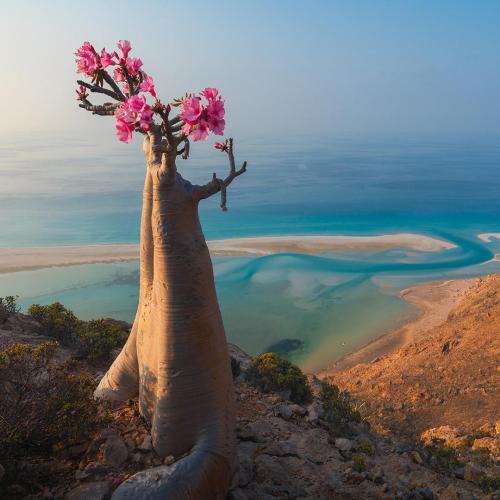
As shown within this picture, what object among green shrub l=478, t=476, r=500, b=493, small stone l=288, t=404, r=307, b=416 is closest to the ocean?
small stone l=288, t=404, r=307, b=416

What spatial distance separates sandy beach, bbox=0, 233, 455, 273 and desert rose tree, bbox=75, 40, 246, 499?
3018cm

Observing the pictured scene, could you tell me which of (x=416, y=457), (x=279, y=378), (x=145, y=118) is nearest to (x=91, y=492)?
(x=145, y=118)

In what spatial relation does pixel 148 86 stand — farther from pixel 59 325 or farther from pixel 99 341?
pixel 59 325

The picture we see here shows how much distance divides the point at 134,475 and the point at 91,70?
498 centimetres

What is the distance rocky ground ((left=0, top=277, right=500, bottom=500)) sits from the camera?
6578 mm

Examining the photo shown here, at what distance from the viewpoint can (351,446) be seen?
31.1 ft

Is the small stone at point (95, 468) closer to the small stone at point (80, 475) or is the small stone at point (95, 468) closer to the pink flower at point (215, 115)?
the small stone at point (80, 475)

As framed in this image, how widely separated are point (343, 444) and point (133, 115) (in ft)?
24.5

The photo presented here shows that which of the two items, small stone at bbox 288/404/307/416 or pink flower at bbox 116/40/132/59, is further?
small stone at bbox 288/404/307/416

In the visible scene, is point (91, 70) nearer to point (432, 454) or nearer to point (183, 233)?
point (183, 233)

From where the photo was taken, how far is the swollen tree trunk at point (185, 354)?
6328mm

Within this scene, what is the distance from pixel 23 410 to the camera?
257 inches

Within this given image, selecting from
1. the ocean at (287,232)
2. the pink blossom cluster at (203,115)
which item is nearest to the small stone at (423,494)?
the pink blossom cluster at (203,115)

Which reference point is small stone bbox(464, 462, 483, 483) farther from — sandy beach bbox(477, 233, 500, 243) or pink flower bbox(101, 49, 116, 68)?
sandy beach bbox(477, 233, 500, 243)
